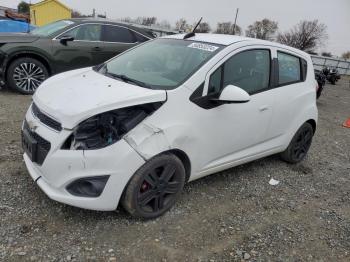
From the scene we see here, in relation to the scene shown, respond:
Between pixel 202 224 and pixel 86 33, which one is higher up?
pixel 86 33

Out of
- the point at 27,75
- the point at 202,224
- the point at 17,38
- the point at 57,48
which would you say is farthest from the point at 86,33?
the point at 202,224

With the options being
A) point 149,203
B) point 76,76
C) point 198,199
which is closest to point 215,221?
point 198,199

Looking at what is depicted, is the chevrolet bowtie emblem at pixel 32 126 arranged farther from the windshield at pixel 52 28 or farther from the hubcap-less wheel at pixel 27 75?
the windshield at pixel 52 28

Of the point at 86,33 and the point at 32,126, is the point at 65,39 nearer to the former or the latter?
the point at 86,33

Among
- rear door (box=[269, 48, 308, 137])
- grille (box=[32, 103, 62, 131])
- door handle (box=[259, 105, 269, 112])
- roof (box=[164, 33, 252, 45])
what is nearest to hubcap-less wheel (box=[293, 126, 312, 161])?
rear door (box=[269, 48, 308, 137])

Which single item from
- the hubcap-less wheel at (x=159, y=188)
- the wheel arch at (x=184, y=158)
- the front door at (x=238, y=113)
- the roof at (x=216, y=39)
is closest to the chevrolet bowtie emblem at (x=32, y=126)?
the hubcap-less wheel at (x=159, y=188)

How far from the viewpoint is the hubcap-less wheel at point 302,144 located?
491cm

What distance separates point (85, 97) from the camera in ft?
9.82

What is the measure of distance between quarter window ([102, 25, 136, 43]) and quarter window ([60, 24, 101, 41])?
158 millimetres

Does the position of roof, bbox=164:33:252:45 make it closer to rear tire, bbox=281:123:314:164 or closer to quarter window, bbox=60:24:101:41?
rear tire, bbox=281:123:314:164

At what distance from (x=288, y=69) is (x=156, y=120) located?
2299mm

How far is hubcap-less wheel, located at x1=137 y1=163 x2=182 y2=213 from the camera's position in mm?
3078

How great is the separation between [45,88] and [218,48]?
1788 millimetres

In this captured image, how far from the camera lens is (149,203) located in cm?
322
